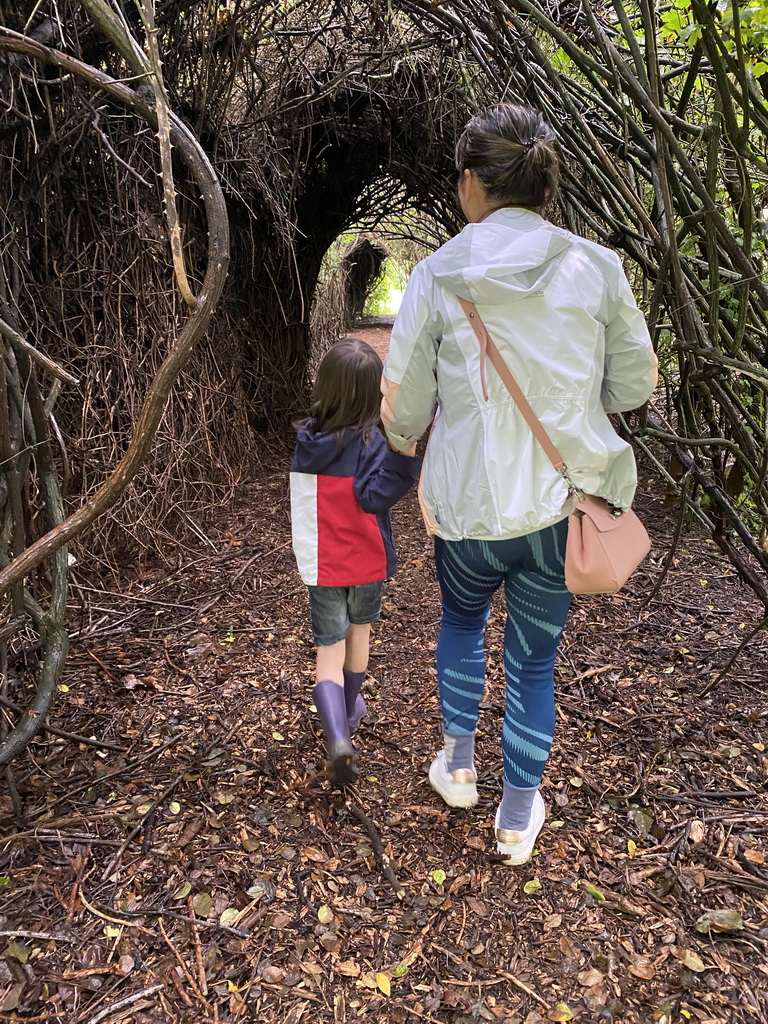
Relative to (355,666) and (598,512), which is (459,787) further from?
(598,512)

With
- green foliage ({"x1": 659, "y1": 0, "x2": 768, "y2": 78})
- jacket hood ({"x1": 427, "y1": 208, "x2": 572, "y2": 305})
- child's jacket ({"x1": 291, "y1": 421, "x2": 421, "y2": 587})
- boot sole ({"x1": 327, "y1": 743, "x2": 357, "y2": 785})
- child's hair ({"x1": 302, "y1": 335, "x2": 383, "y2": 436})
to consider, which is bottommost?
boot sole ({"x1": 327, "y1": 743, "x2": 357, "y2": 785})

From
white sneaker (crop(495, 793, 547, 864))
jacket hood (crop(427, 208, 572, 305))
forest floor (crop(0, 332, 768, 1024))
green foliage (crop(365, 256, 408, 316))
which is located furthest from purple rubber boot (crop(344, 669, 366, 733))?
green foliage (crop(365, 256, 408, 316))

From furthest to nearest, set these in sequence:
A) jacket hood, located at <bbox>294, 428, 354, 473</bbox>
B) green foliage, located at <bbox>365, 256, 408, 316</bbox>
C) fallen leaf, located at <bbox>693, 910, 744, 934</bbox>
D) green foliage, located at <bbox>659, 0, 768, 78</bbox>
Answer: green foliage, located at <bbox>365, 256, 408, 316</bbox>
jacket hood, located at <bbox>294, 428, 354, 473</bbox>
green foliage, located at <bbox>659, 0, 768, 78</bbox>
fallen leaf, located at <bbox>693, 910, 744, 934</bbox>

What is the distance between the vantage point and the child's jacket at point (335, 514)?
1606 millimetres

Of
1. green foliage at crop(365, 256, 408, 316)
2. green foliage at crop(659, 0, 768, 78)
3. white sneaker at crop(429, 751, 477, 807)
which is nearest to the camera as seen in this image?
green foliage at crop(659, 0, 768, 78)

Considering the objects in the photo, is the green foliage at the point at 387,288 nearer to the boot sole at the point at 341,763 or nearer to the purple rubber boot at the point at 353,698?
the purple rubber boot at the point at 353,698

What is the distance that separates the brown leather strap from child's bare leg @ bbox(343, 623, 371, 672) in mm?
819

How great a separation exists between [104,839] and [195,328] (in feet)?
4.18

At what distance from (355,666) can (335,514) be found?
504mm

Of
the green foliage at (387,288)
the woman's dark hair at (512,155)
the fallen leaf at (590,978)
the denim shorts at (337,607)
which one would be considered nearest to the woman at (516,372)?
the woman's dark hair at (512,155)

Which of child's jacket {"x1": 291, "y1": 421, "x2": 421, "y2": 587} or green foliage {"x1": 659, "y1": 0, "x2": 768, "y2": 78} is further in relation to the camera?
child's jacket {"x1": 291, "y1": 421, "x2": 421, "y2": 587}

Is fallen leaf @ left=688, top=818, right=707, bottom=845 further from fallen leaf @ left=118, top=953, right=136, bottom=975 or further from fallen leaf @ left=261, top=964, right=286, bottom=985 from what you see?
fallen leaf @ left=118, top=953, right=136, bottom=975

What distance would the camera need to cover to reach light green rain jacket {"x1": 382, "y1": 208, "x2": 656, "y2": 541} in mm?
1172

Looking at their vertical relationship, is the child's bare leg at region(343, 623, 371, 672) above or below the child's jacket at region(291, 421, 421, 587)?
below
